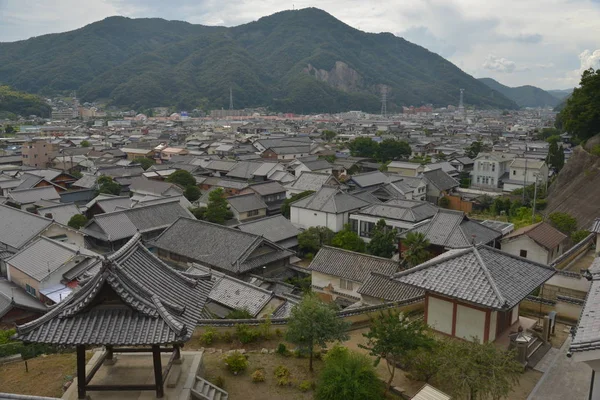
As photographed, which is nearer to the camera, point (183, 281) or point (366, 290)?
point (183, 281)

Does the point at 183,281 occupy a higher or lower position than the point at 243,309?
higher

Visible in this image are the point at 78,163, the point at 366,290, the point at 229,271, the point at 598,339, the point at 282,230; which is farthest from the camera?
the point at 78,163

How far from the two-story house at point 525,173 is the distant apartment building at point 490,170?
1651mm

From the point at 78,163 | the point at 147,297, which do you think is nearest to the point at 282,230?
the point at 147,297

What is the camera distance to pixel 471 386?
10039mm

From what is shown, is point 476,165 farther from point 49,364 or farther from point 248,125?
point 248,125

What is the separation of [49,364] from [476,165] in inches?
2404

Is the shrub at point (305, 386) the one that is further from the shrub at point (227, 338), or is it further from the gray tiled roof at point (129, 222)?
the gray tiled roof at point (129, 222)

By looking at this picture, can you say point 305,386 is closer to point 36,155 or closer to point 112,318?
point 112,318

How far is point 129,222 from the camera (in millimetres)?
37625

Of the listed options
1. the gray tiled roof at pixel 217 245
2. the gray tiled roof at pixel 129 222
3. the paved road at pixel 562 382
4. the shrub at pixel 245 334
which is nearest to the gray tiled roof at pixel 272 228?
the gray tiled roof at pixel 217 245

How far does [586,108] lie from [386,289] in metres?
37.2

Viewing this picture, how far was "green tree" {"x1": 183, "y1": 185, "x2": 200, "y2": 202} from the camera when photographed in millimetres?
53750

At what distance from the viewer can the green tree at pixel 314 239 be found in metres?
37.2
